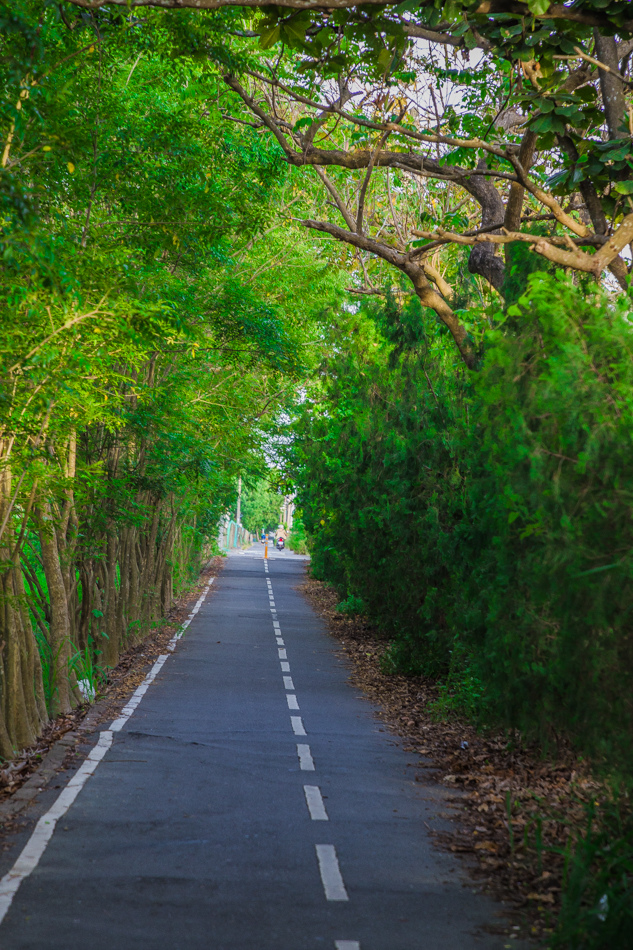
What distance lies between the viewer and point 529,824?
668cm

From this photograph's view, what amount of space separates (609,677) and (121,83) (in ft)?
31.1

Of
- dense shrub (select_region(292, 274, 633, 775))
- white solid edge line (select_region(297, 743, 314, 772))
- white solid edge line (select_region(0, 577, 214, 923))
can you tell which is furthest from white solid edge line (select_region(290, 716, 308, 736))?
dense shrub (select_region(292, 274, 633, 775))

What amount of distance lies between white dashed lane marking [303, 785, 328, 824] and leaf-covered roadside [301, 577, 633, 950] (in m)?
0.90

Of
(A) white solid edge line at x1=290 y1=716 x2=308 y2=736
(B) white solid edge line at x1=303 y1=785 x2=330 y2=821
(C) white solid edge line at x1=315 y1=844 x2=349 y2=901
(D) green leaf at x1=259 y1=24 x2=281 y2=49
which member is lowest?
(A) white solid edge line at x1=290 y1=716 x2=308 y2=736

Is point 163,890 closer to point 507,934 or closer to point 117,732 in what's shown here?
point 507,934

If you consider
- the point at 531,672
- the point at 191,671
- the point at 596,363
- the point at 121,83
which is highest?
the point at 121,83

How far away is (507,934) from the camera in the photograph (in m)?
5.13

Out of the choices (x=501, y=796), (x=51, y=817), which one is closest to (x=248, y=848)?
(x=51, y=817)

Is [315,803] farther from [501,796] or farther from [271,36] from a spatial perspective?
[271,36]

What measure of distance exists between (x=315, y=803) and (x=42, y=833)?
2.27 metres

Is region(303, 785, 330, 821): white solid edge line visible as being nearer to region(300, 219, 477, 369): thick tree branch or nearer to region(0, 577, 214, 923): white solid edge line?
region(0, 577, 214, 923): white solid edge line

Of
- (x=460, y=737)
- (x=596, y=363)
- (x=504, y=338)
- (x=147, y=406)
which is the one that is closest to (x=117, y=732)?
(x=460, y=737)

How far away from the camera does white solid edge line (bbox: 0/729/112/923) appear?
5.55 m

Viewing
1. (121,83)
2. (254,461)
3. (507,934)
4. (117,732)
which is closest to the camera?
(507,934)
